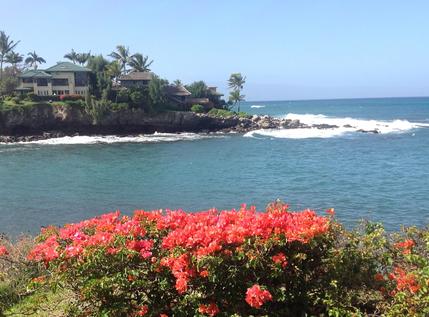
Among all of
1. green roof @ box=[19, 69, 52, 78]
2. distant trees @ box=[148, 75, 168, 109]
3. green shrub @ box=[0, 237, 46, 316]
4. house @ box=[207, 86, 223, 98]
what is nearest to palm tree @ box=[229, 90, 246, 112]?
house @ box=[207, 86, 223, 98]

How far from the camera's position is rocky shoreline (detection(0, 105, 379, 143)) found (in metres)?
61.6

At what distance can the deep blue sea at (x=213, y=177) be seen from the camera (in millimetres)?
22500

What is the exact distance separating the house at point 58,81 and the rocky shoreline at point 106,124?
29.7ft

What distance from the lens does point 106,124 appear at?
65.2 m

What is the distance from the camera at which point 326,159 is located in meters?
40.2

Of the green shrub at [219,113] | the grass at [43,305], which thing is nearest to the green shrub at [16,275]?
the grass at [43,305]

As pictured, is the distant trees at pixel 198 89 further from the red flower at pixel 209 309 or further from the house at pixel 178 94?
the red flower at pixel 209 309

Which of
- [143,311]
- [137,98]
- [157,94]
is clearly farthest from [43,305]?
[157,94]

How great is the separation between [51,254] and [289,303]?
3347 mm

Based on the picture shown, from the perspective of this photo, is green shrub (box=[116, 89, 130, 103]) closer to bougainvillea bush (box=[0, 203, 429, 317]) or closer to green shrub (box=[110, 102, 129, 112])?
green shrub (box=[110, 102, 129, 112])

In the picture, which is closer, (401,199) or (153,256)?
(153,256)

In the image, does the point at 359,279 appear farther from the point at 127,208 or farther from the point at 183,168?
the point at 183,168

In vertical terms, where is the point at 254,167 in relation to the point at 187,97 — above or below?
below

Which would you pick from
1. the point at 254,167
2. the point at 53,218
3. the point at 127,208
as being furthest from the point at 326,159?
the point at 53,218
